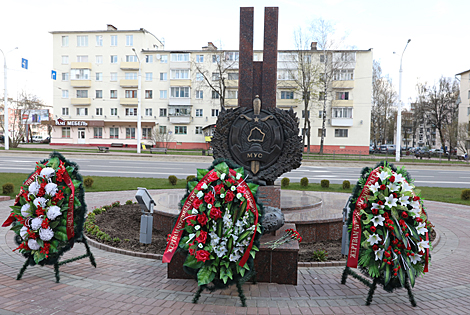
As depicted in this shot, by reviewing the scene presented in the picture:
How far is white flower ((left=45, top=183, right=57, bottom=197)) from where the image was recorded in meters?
4.87

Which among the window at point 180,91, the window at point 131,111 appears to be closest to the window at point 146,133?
the window at point 131,111

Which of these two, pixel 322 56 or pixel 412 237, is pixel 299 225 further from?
pixel 322 56

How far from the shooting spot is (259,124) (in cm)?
805

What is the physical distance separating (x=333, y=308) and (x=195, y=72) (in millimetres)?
48015

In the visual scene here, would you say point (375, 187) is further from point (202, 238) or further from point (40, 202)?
point (40, 202)

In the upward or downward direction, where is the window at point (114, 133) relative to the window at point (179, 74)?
downward

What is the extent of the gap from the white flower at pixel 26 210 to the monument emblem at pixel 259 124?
4.34m

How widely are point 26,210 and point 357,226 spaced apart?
4.75 m

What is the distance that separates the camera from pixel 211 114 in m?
50.0

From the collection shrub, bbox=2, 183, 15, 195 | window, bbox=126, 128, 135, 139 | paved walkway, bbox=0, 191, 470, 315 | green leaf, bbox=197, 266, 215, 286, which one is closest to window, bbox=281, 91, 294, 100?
window, bbox=126, 128, 135, 139

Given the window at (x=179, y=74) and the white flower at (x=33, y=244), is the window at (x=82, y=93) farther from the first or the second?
the white flower at (x=33, y=244)

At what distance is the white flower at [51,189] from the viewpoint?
4871mm

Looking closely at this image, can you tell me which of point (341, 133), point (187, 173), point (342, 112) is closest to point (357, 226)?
point (187, 173)

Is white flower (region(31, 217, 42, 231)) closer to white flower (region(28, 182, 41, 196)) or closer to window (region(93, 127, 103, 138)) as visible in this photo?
white flower (region(28, 182, 41, 196))
